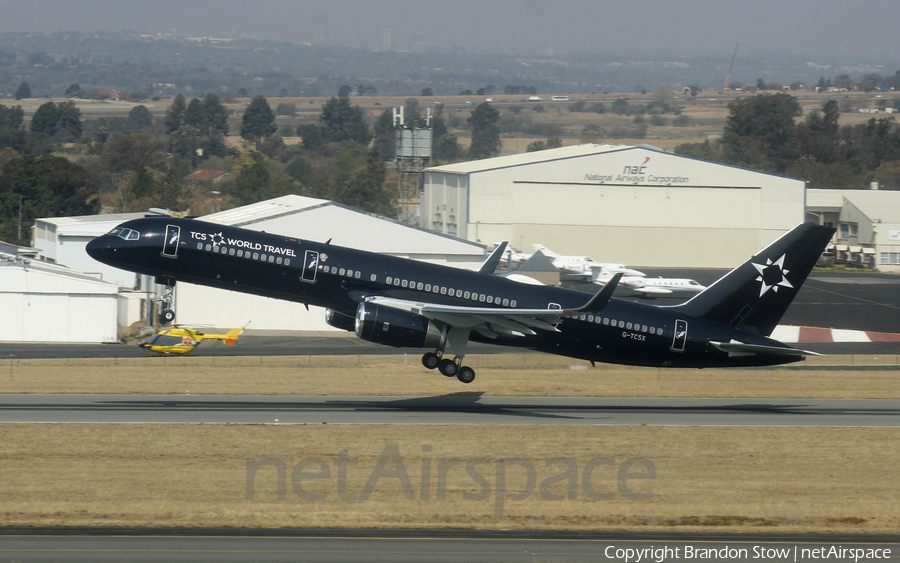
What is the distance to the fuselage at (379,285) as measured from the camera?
37188 millimetres

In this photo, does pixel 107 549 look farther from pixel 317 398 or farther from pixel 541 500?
pixel 317 398

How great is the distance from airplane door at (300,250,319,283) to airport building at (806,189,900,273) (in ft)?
340

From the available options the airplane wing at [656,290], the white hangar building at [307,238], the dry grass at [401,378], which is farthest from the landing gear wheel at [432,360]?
the airplane wing at [656,290]

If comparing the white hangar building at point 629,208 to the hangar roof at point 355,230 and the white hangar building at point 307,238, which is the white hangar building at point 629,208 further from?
the white hangar building at point 307,238

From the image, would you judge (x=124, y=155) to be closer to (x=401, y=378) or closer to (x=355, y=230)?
(x=355, y=230)

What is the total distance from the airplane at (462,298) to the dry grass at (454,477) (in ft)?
15.9

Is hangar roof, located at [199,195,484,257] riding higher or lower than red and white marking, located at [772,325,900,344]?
higher

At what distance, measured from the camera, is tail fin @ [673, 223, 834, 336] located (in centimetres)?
4147

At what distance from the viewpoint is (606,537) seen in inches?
915

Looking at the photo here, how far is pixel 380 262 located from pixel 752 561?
21.9 m

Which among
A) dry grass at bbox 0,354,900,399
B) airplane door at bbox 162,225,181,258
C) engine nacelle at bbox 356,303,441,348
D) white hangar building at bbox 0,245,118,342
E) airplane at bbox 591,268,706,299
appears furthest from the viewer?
airplane at bbox 591,268,706,299

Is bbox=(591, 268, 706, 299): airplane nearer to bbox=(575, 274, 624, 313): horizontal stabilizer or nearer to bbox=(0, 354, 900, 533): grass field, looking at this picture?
bbox=(0, 354, 900, 533): grass field

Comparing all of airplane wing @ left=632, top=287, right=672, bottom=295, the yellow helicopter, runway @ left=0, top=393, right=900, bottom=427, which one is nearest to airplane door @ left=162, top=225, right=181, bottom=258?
runway @ left=0, top=393, right=900, bottom=427

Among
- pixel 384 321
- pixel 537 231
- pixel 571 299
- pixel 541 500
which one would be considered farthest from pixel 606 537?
pixel 537 231
